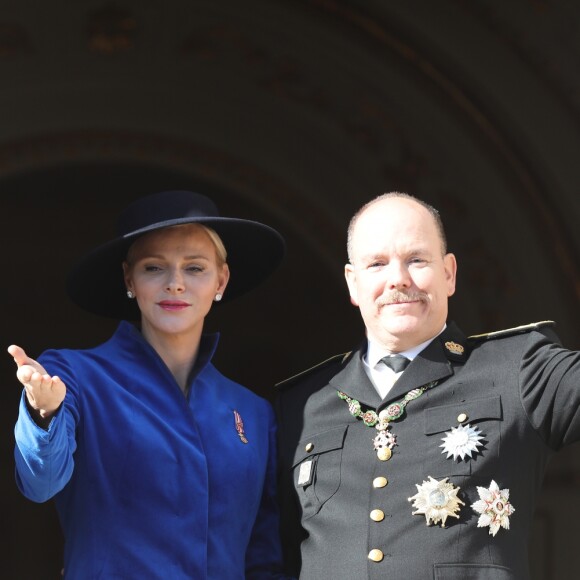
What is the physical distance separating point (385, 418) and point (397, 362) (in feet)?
0.45

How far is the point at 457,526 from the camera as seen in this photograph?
278cm

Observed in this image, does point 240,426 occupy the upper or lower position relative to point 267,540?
upper

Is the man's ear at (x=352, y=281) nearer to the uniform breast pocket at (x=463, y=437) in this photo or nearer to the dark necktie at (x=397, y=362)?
the dark necktie at (x=397, y=362)

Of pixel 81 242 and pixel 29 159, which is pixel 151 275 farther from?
pixel 81 242

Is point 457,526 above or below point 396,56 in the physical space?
below

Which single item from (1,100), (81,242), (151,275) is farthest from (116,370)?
(81,242)

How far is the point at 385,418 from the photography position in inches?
116

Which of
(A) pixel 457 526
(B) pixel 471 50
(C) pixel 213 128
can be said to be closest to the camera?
(A) pixel 457 526

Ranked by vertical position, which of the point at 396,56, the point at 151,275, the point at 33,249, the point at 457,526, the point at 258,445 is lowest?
the point at 457,526

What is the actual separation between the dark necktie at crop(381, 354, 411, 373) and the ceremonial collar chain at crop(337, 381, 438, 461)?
8 cm

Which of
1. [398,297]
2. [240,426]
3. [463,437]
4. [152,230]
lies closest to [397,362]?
[398,297]

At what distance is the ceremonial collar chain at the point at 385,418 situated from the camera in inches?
114

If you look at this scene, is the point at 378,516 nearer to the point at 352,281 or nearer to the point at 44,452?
the point at 352,281

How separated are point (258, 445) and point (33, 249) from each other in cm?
217
